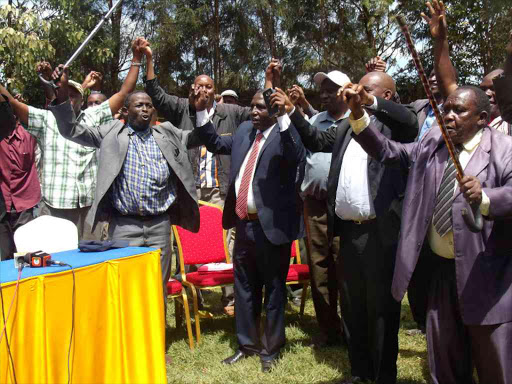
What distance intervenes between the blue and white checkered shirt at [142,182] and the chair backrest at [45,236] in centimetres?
58

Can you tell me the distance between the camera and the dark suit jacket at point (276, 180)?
4.95 meters

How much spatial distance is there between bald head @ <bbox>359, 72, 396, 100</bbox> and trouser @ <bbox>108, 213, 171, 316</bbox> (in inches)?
76.5

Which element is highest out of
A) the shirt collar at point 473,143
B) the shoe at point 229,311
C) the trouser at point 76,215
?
the shirt collar at point 473,143

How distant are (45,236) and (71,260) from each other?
799mm

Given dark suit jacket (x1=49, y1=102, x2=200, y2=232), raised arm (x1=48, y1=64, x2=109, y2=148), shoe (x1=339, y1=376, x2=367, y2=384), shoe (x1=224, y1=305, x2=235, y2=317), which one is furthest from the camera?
shoe (x1=224, y1=305, x2=235, y2=317)

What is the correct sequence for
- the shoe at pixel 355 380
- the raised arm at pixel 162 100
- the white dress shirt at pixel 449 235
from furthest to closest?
the raised arm at pixel 162 100 < the shoe at pixel 355 380 < the white dress shirt at pixel 449 235

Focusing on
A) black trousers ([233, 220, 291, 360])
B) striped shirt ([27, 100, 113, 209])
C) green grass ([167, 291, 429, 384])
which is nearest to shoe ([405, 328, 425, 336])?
green grass ([167, 291, 429, 384])

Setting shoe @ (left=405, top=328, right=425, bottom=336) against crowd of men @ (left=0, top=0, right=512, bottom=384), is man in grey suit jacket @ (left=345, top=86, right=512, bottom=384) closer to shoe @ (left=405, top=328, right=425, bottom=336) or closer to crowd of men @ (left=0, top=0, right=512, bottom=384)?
crowd of men @ (left=0, top=0, right=512, bottom=384)

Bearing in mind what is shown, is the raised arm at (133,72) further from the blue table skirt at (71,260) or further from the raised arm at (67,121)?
the blue table skirt at (71,260)

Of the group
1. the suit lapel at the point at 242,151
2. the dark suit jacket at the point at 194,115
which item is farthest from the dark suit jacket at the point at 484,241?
the dark suit jacket at the point at 194,115

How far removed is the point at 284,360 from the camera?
511 centimetres

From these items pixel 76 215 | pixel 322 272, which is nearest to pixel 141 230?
pixel 76 215

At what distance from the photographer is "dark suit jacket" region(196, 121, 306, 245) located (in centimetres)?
495

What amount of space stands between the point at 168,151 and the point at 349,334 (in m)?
2.06
